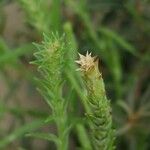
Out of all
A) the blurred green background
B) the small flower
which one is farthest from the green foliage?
the blurred green background

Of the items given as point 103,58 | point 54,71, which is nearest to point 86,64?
point 54,71

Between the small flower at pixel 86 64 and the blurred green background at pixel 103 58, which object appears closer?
the small flower at pixel 86 64

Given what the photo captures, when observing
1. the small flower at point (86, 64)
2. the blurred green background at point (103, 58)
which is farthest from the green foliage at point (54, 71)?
the blurred green background at point (103, 58)

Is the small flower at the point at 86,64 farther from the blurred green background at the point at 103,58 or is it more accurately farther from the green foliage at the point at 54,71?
the blurred green background at the point at 103,58

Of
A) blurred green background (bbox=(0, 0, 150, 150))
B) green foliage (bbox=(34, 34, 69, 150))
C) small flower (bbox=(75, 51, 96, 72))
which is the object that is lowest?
small flower (bbox=(75, 51, 96, 72))

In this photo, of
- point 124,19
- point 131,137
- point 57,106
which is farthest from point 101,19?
point 57,106

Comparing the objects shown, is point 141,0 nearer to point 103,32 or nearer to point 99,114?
point 103,32

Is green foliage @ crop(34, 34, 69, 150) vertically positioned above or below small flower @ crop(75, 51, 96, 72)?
above

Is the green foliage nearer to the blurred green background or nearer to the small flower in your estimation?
the small flower
